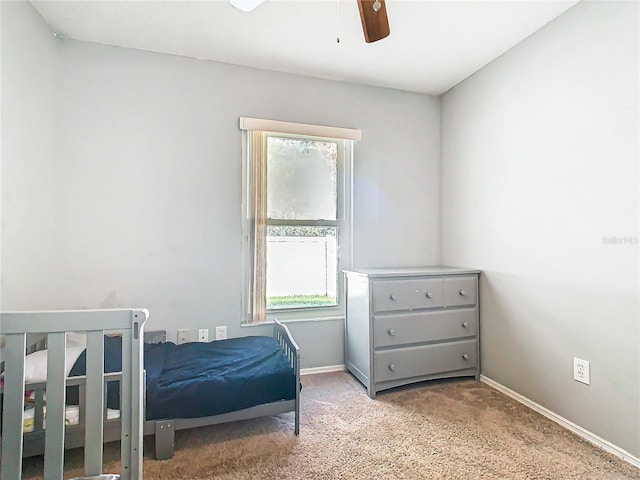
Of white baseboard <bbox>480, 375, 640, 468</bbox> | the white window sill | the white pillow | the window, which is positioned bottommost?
white baseboard <bbox>480, 375, 640, 468</bbox>

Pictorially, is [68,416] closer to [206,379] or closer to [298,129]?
[206,379]

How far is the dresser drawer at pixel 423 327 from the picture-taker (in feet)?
7.88

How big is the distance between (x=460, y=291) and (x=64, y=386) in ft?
8.23

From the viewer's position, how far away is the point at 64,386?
126 centimetres

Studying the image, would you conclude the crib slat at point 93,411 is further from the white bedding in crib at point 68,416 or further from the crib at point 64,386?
the white bedding in crib at point 68,416

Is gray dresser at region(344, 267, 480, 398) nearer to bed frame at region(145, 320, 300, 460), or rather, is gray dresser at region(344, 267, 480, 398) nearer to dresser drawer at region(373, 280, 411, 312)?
dresser drawer at region(373, 280, 411, 312)

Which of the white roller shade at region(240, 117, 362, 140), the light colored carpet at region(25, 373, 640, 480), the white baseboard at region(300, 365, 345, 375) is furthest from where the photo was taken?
the white baseboard at region(300, 365, 345, 375)

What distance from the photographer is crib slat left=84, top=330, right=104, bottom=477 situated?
4.11ft

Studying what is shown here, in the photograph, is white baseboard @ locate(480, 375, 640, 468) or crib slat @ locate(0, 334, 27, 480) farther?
white baseboard @ locate(480, 375, 640, 468)

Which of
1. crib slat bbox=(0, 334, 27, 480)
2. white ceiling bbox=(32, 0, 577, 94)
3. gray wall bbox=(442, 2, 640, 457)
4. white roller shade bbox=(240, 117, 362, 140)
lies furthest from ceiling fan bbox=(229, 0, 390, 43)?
crib slat bbox=(0, 334, 27, 480)

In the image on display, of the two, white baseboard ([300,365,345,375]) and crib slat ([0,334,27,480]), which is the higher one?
crib slat ([0,334,27,480])

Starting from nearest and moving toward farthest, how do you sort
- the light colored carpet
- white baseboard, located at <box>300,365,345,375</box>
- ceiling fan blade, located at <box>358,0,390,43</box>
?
ceiling fan blade, located at <box>358,0,390,43</box> < the light colored carpet < white baseboard, located at <box>300,365,345,375</box>

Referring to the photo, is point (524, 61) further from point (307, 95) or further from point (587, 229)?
point (307, 95)

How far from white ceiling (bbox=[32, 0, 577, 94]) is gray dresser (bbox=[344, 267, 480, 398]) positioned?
1.66 m
